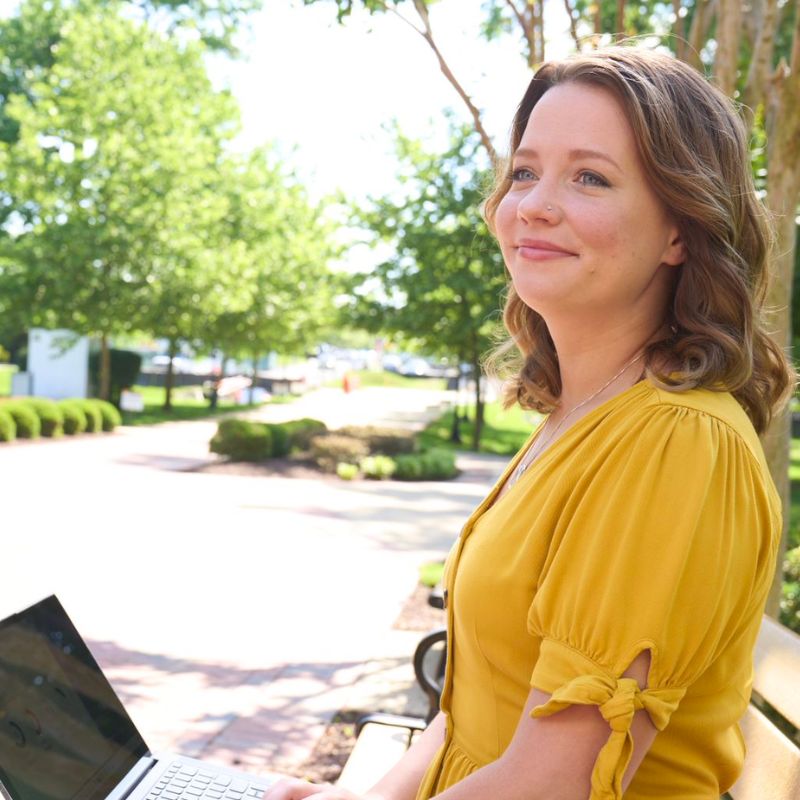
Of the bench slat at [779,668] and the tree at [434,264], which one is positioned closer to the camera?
the bench slat at [779,668]

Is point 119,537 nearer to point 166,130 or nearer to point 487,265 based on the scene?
point 487,265

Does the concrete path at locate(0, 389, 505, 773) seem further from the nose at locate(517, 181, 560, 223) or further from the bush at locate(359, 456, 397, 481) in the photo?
the nose at locate(517, 181, 560, 223)

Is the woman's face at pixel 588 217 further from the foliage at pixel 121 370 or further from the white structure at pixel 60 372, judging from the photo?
the foliage at pixel 121 370

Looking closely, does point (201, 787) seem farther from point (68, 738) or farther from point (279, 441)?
point (279, 441)

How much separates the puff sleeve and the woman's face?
0.96 ft

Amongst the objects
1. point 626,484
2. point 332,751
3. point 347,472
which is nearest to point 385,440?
point 347,472

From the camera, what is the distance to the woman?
135 centimetres

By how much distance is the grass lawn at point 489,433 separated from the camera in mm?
25984

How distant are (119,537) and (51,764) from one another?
29.8 ft

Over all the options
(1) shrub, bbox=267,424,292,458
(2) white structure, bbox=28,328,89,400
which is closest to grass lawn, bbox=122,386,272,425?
(2) white structure, bbox=28,328,89,400

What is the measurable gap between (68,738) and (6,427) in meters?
19.0

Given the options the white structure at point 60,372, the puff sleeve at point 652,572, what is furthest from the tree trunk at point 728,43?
the white structure at point 60,372

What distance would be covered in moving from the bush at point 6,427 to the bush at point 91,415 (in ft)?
9.19

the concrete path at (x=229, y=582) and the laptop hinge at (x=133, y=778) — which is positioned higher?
the laptop hinge at (x=133, y=778)
